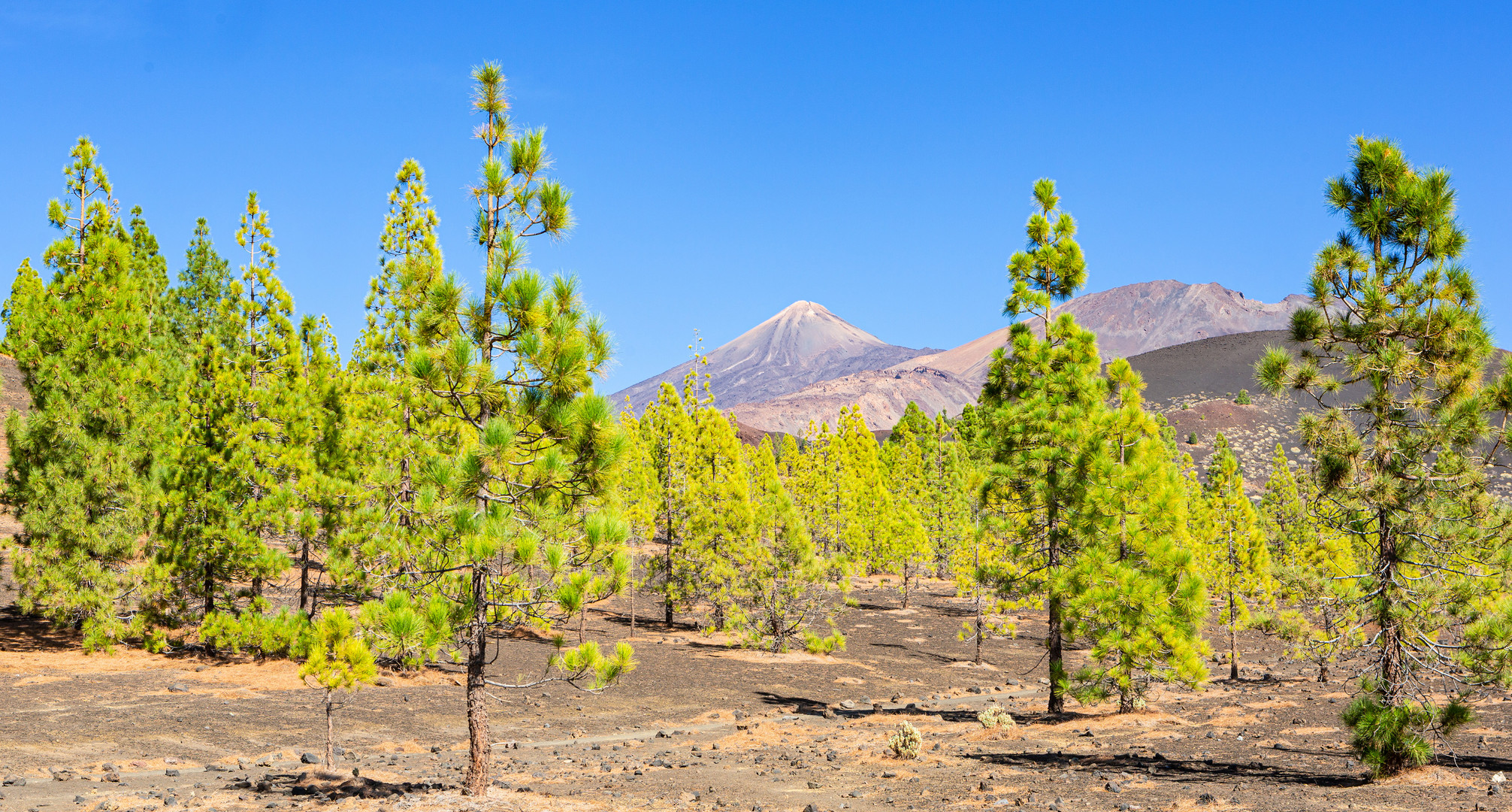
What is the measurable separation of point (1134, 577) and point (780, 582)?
11539mm

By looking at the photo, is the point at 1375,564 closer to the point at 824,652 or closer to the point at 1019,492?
the point at 1019,492

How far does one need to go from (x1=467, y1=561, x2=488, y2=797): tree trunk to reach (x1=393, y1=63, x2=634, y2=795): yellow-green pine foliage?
0.01 m

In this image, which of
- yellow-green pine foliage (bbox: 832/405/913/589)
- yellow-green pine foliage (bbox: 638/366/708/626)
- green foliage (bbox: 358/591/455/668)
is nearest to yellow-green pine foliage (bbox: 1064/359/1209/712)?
green foliage (bbox: 358/591/455/668)

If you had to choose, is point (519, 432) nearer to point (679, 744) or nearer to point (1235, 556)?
point (679, 744)

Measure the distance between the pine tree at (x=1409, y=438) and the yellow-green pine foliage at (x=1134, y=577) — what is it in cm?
499

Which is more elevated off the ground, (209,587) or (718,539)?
(718,539)

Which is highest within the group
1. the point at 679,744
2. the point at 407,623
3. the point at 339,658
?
the point at 407,623

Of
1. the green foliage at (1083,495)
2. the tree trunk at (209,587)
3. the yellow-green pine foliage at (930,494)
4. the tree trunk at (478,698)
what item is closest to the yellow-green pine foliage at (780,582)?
the green foliage at (1083,495)

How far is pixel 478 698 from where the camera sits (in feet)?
31.0

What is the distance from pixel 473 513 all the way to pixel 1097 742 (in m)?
10.3

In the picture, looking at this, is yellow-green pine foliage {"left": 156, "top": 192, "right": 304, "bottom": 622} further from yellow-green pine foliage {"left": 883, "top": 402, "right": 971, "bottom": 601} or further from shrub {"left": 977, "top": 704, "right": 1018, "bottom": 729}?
yellow-green pine foliage {"left": 883, "top": 402, "right": 971, "bottom": 601}

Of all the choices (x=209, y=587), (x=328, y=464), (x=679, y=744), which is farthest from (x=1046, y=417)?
(x=209, y=587)

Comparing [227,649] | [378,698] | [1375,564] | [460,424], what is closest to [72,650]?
[227,649]

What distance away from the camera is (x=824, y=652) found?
26047mm
